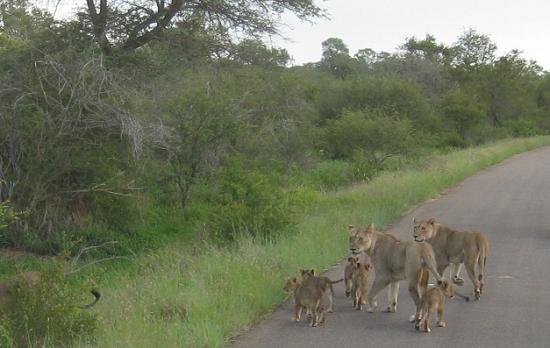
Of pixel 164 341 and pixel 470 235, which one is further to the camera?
pixel 470 235

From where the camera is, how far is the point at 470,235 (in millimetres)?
8945

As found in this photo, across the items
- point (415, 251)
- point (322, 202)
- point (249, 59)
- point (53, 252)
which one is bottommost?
point (53, 252)

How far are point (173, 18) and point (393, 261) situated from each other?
1454cm

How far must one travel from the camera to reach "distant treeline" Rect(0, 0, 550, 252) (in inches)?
650

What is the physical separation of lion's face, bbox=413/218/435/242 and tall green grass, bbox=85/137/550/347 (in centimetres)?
169

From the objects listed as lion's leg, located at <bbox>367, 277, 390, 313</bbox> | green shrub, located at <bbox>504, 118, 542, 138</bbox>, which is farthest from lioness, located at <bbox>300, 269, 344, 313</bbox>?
green shrub, located at <bbox>504, 118, 542, 138</bbox>

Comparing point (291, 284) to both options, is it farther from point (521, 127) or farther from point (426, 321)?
point (521, 127)

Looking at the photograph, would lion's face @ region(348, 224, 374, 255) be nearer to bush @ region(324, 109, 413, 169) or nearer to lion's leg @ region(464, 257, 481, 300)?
lion's leg @ region(464, 257, 481, 300)

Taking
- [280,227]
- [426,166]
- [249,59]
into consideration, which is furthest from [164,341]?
[426,166]

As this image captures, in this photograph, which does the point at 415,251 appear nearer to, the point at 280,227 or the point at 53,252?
the point at 280,227

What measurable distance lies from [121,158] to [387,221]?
6.72 meters

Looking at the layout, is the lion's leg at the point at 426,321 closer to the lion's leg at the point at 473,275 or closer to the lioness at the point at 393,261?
the lioness at the point at 393,261

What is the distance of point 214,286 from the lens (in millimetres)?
8430

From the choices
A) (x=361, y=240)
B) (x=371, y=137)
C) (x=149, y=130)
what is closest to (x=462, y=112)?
(x=371, y=137)
